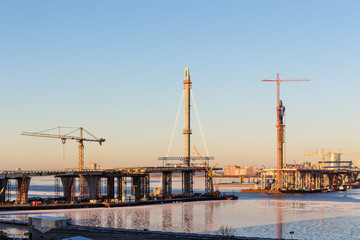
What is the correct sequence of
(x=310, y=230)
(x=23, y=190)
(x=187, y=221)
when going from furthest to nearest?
1. (x=23, y=190)
2. (x=187, y=221)
3. (x=310, y=230)

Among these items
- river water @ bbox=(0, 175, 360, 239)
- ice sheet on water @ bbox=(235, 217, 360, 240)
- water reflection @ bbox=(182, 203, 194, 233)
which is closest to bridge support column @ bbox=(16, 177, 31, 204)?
river water @ bbox=(0, 175, 360, 239)

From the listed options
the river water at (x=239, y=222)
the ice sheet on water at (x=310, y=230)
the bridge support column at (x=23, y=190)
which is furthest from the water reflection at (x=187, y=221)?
the bridge support column at (x=23, y=190)

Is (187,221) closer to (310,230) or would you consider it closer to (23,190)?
(310,230)

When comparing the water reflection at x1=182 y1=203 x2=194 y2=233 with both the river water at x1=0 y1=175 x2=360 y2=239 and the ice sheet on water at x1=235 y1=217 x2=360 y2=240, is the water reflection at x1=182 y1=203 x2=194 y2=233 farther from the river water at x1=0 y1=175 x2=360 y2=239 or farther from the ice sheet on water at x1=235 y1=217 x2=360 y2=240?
the ice sheet on water at x1=235 y1=217 x2=360 y2=240

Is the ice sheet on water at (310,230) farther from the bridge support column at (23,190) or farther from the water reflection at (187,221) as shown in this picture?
the bridge support column at (23,190)

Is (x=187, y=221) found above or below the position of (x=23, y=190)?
below

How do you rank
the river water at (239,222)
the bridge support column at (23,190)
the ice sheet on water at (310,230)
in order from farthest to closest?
the bridge support column at (23,190) < the river water at (239,222) < the ice sheet on water at (310,230)

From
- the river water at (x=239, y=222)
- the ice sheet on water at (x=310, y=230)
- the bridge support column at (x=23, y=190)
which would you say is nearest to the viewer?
the ice sheet on water at (x=310, y=230)

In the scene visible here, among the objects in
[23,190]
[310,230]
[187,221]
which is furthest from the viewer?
[23,190]

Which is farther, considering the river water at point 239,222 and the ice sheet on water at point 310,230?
the river water at point 239,222

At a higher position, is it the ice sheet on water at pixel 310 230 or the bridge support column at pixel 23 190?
the bridge support column at pixel 23 190

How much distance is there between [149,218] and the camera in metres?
148

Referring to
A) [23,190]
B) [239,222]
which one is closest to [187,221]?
[239,222]

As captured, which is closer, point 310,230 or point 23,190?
point 310,230
